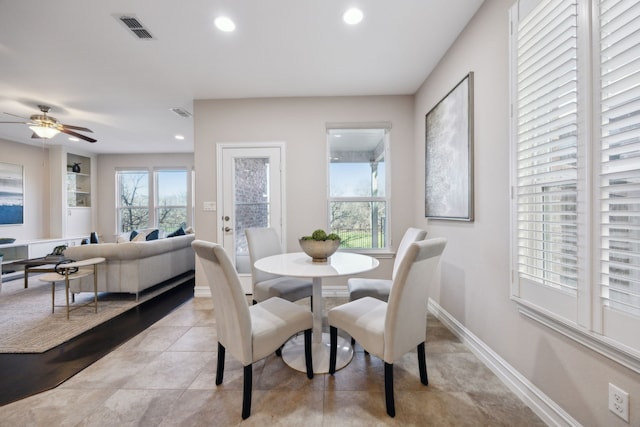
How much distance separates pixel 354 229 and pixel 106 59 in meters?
3.22

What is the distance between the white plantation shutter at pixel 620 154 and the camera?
0.94m

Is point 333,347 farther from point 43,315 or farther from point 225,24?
point 43,315

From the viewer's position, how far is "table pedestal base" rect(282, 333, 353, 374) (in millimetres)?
1782

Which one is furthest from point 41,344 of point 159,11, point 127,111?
point 127,111

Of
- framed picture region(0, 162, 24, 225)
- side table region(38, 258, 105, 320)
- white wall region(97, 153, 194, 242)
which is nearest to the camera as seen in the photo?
side table region(38, 258, 105, 320)

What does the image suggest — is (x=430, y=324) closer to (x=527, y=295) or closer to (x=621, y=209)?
(x=527, y=295)

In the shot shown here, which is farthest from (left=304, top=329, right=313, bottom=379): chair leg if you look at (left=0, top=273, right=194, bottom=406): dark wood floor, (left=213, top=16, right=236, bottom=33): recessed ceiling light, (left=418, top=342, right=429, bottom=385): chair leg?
(left=213, top=16, right=236, bottom=33): recessed ceiling light

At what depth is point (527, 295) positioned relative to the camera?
145 cm

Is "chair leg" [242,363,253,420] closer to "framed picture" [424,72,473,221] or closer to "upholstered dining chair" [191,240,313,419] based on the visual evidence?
"upholstered dining chair" [191,240,313,419]

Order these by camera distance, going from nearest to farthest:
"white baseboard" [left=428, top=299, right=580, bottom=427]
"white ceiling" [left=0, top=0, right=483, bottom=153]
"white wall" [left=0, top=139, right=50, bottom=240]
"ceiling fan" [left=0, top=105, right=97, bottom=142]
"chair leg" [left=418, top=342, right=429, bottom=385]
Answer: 1. "white baseboard" [left=428, top=299, right=580, bottom=427]
2. "chair leg" [left=418, top=342, right=429, bottom=385]
3. "white ceiling" [left=0, top=0, right=483, bottom=153]
4. "ceiling fan" [left=0, top=105, right=97, bottom=142]
5. "white wall" [left=0, top=139, right=50, bottom=240]

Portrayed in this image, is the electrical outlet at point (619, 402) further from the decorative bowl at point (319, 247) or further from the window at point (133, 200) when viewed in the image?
the window at point (133, 200)

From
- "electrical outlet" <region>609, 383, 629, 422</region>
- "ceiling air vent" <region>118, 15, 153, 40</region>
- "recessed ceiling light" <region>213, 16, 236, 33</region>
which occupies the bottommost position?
"electrical outlet" <region>609, 383, 629, 422</region>

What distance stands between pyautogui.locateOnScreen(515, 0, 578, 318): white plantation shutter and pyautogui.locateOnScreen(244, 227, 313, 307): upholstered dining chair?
1.53 metres

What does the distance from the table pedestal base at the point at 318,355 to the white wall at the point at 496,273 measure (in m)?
1.03
